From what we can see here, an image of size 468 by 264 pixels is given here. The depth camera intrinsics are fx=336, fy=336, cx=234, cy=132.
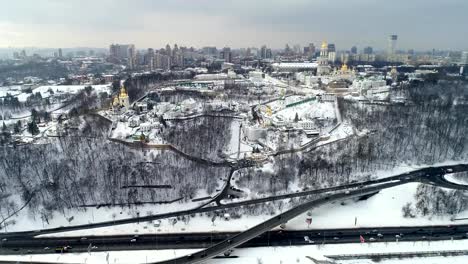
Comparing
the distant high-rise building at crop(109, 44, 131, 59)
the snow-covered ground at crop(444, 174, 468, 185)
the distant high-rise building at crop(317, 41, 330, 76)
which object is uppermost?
the distant high-rise building at crop(109, 44, 131, 59)

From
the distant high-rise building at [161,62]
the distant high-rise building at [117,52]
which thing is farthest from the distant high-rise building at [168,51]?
the distant high-rise building at [117,52]

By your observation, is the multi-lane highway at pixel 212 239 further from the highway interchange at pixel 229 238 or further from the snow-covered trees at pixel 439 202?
the snow-covered trees at pixel 439 202

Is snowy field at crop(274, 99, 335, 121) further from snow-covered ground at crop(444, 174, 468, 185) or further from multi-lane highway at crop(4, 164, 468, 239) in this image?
snow-covered ground at crop(444, 174, 468, 185)

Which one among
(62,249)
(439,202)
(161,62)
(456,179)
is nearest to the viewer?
(62,249)

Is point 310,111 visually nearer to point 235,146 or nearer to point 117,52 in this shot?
point 235,146

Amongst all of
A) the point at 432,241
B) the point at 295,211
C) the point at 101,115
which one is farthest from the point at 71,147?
the point at 432,241

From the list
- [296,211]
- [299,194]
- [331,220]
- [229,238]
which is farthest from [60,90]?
[331,220]

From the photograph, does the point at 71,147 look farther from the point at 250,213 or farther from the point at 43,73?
the point at 43,73

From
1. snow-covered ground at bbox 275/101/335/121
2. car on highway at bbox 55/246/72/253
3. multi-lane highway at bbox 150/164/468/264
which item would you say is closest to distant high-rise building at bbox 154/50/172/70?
snow-covered ground at bbox 275/101/335/121

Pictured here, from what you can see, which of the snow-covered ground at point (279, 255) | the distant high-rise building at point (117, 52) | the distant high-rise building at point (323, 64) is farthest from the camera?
the distant high-rise building at point (117, 52)

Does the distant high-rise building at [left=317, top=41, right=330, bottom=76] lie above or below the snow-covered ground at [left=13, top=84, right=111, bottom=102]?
above
